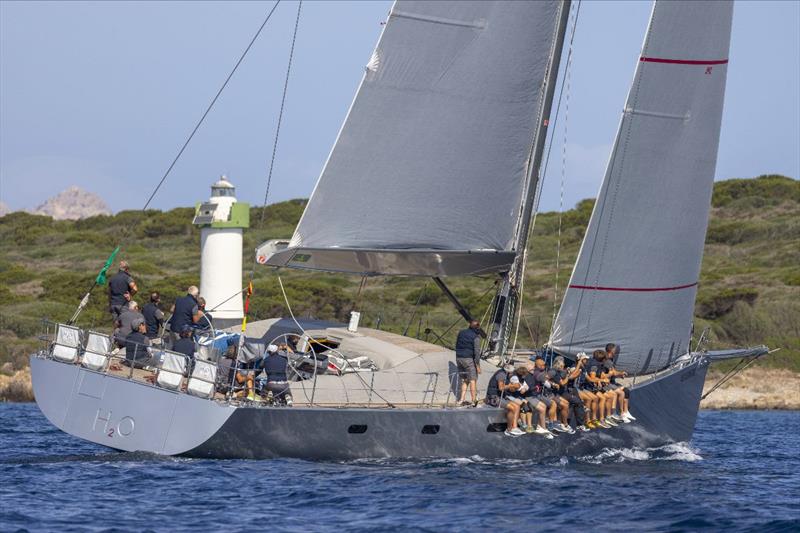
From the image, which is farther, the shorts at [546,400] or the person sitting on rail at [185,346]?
the shorts at [546,400]

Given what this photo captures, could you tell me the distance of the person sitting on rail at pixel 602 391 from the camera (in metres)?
22.5

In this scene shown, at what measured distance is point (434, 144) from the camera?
74.2 feet

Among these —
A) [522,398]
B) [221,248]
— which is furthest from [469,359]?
[221,248]

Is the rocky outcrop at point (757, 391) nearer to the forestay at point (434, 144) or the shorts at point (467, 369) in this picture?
the forestay at point (434, 144)

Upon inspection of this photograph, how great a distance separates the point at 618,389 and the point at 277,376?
6.24 m

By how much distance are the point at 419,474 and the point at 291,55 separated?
7.33m

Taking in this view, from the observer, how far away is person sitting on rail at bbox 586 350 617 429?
2247 cm

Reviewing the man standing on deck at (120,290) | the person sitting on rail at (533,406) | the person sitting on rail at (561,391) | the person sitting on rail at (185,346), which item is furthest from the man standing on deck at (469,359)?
the man standing on deck at (120,290)

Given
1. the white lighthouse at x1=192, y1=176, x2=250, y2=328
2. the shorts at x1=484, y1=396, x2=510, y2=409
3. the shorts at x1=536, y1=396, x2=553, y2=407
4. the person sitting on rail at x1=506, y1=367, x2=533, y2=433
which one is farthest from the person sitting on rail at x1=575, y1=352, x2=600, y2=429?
the white lighthouse at x1=192, y1=176, x2=250, y2=328

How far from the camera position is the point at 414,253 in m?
22.9

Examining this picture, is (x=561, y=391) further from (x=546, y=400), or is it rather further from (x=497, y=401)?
(x=497, y=401)

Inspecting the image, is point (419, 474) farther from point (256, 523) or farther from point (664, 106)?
point (664, 106)

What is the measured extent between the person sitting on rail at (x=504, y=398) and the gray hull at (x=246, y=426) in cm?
18

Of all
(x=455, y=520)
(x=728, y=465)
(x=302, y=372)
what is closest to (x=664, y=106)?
(x=728, y=465)
